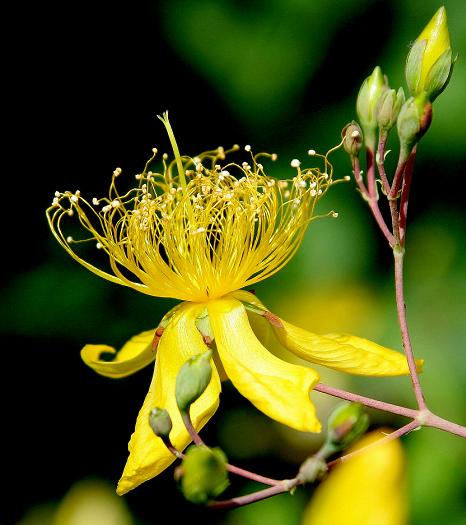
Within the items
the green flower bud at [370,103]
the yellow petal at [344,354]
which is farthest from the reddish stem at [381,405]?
the green flower bud at [370,103]

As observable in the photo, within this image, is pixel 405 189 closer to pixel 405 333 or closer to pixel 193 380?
pixel 405 333

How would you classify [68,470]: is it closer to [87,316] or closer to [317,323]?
[87,316]

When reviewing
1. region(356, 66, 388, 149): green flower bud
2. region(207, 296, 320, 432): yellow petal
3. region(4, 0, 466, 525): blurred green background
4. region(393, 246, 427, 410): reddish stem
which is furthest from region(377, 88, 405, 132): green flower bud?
region(4, 0, 466, 525): blurred green background

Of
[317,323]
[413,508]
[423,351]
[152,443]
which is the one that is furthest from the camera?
[317,323]

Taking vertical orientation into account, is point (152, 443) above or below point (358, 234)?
below

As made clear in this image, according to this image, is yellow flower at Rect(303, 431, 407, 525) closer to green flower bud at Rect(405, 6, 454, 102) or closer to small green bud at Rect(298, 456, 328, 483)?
small green bud at Rect(298, 456, 328, 483)

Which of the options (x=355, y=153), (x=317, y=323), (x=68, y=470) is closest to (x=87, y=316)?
(x=68, y=470)

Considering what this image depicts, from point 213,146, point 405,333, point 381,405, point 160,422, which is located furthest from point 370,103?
point 213,146
